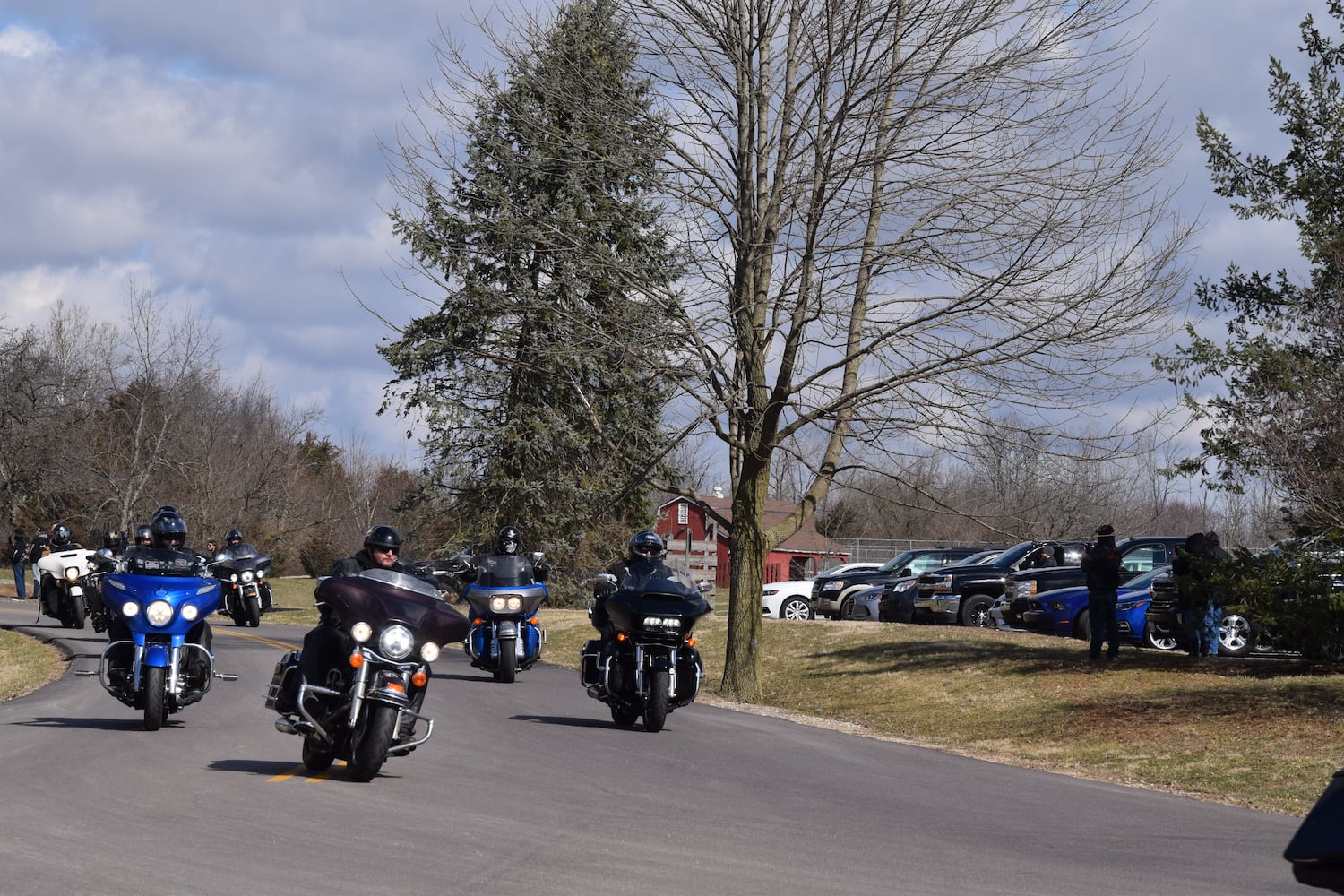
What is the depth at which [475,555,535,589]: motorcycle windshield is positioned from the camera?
1939 centimetres

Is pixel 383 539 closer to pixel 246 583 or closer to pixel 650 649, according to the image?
pixel 650 649

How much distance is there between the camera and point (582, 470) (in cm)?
4419

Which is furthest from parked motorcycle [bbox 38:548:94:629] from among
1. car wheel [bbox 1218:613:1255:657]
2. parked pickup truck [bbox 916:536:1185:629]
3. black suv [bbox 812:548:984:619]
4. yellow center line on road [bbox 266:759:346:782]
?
car wheel [bbox 1218:613:1255:657]

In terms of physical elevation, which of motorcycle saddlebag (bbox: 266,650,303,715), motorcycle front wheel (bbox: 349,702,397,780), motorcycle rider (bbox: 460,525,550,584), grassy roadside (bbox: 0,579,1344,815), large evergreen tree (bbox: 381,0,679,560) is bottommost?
grassy roadside (bbox: 0,579,1344,815)

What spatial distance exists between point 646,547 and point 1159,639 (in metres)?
12.0

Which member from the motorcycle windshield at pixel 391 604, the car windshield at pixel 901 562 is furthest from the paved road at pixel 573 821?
the car windshield at pixel 901 562

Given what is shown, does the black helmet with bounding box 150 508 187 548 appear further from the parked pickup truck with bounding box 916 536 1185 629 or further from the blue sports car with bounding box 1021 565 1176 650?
the parked pickup truck with bounding box 916 536 1185 629

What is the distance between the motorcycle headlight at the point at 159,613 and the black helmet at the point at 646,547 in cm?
447

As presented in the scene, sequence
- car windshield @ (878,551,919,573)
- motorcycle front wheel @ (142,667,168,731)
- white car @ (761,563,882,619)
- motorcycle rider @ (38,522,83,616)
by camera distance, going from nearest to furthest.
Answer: motorcycle front wheel @ (142,667,168,731), motorcycle rider @ (38,522,83,616), car windshield @ (878,551,919,573), white car @ (761,563,882,619)

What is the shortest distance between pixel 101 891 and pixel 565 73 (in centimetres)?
1638

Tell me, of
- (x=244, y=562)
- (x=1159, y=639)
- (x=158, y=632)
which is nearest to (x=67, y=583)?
(x=244, y=562)

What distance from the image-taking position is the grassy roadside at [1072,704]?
14023mm

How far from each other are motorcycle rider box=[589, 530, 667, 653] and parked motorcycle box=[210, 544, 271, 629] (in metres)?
12.8

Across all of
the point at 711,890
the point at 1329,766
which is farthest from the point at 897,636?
the point at 711,890
